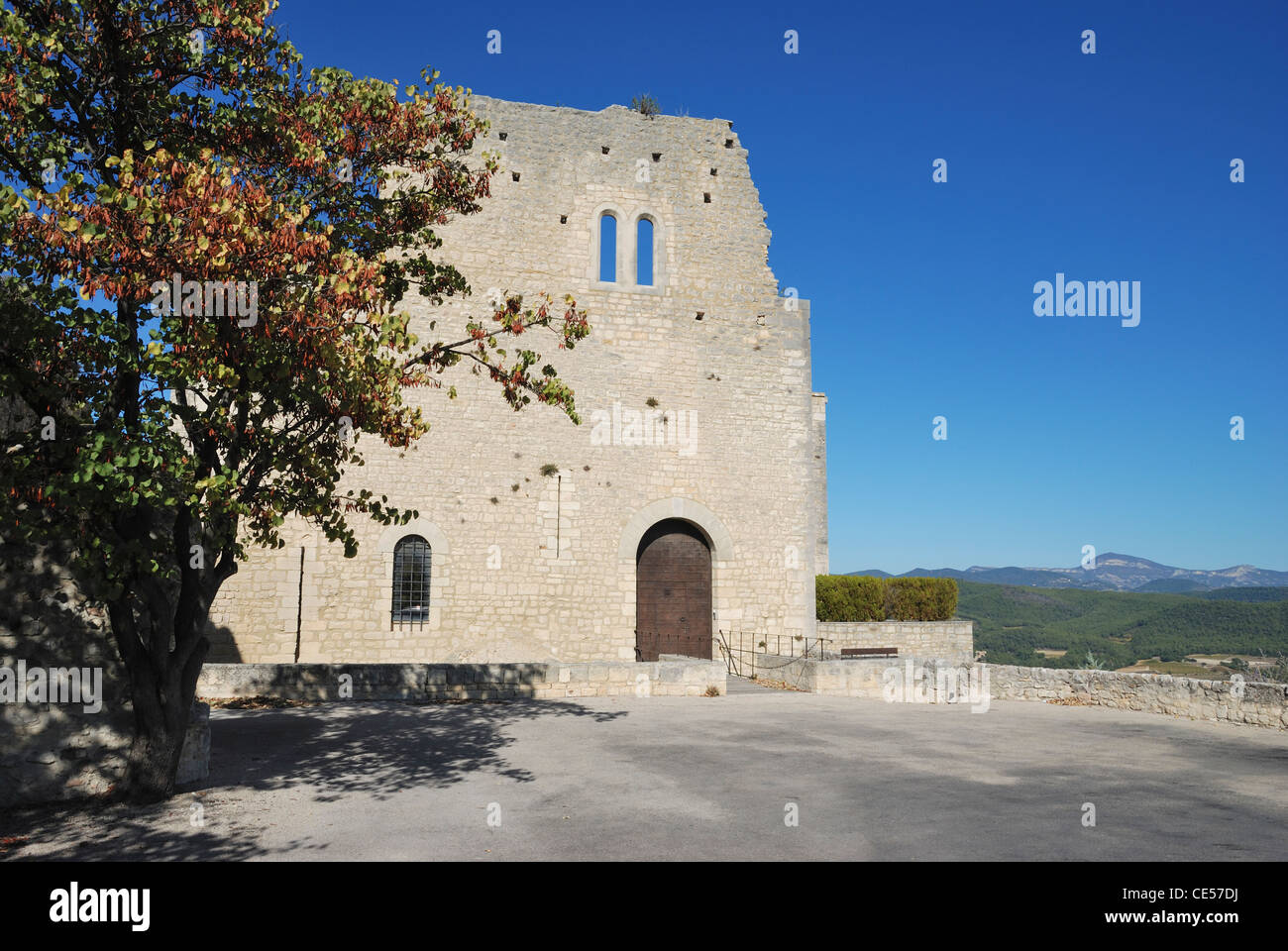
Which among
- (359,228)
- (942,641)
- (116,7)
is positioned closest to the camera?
(116,7)

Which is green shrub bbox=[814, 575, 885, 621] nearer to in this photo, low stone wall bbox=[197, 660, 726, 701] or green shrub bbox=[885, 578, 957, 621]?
green shrub bbox=[885, 578, 957, 621]

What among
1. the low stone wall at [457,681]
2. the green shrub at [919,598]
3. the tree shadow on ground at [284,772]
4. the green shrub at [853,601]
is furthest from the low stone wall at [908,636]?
the tree shadow on ground at [284,772]

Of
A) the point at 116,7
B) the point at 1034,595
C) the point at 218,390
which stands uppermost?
the point at 116,7

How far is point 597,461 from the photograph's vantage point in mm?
17844

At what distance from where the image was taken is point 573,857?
549cm

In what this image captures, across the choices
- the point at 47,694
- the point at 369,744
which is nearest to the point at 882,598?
the point at 369,744

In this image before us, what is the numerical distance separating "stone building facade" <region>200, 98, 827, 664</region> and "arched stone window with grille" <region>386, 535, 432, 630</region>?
39mm

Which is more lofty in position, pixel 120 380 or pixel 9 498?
pixel 120 380

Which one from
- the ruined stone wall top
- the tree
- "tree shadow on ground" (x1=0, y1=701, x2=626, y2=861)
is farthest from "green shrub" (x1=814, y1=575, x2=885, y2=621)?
the tree

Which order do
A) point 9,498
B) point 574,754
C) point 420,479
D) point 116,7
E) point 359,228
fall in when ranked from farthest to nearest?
point 420,479
point 574,754
point 359,228
point 116,7
point 9,498

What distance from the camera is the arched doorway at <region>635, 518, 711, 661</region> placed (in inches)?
717

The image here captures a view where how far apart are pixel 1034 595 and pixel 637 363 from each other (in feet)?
374

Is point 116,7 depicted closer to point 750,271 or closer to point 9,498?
point 9,498

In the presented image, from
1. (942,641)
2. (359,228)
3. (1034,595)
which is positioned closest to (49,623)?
(359,228)
